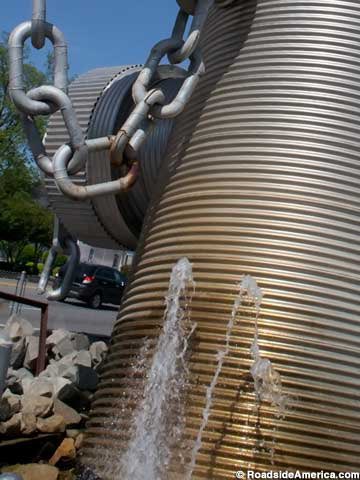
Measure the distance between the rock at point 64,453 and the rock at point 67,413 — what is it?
0.61m

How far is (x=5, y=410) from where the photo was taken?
6930 millimetres

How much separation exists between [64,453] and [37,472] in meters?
0.69

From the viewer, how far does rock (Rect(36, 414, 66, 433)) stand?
702cm

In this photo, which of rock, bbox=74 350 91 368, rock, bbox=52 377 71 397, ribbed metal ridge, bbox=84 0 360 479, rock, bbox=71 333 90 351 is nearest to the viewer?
ribbed metal ridge, bbox=84 0 360 479

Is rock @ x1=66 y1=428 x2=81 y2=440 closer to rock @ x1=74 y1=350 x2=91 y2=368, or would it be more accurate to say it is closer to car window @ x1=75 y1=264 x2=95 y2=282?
rock @ x1=74 y1=350 x2=91 y2=368

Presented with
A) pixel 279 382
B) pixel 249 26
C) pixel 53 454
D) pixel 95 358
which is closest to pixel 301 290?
pixel 279 382

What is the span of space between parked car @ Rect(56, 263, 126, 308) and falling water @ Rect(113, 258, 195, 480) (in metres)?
18.7

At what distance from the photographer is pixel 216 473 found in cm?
443

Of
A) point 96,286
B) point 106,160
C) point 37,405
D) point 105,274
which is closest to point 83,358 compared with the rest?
point 37,405

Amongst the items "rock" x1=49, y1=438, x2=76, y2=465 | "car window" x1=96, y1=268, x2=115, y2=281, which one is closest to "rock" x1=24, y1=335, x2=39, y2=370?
"rock" x1=49, y1=438, x2=76, y2=465

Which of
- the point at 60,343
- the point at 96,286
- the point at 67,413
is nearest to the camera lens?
the point at 67,413

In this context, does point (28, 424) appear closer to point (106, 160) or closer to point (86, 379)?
point (86, 379)

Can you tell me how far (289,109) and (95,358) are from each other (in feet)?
18.6

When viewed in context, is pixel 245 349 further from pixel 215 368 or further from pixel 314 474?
pixel 314 474
